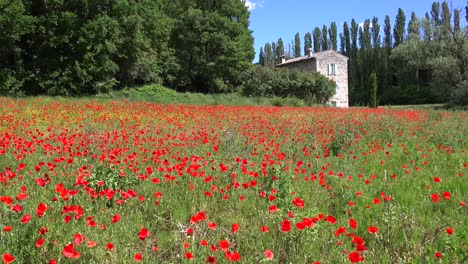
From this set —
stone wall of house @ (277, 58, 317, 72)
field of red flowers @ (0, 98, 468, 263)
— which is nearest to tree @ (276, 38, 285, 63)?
stone wall of house @ (277, 58, 317, 72)

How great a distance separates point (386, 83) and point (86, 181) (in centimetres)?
7797

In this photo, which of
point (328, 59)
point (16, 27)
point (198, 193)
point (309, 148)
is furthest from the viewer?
point (328, 59)

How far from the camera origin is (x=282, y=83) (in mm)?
42281

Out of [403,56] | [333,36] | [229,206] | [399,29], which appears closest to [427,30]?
[403,56]

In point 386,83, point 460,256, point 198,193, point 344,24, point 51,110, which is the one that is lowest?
point 460,256

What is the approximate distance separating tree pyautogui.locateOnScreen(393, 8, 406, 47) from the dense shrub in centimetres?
4673

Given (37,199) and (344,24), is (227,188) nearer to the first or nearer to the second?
(37,199)

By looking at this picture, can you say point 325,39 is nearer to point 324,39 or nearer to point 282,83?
point 324,39

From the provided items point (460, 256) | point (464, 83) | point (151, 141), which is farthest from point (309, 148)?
point (464, 83)

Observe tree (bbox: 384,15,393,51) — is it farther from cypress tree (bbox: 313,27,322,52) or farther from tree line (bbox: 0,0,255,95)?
tree line (bbox: 0,0,255,95)

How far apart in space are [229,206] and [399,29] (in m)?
88.1

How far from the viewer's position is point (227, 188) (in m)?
4.79

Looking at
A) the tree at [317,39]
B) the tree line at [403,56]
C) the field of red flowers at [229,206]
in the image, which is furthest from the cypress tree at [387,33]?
the field of red flowers at [229,206]

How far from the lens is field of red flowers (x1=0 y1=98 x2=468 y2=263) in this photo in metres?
2.90
